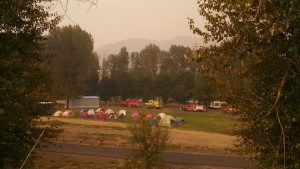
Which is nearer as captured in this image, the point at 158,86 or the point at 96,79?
the point at 158,86

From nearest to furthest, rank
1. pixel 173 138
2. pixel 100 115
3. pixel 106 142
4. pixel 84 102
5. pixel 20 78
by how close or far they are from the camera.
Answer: pixel 20 78, pixel 106 142, pixel 173 138, pixel 100 115, pixel 84 102

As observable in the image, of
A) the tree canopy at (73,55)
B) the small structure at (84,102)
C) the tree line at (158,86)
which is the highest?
the tree canopy at (73,55)

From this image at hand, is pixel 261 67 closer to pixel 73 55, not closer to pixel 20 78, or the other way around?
pixel 20 78

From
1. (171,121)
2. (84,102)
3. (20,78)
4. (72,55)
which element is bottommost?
(171,121)

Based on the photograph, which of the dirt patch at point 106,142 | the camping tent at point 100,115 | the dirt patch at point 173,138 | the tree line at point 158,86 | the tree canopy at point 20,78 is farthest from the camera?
the tree line at point 158,86

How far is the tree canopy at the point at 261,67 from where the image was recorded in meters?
8.60

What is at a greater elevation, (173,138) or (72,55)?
(72,55)

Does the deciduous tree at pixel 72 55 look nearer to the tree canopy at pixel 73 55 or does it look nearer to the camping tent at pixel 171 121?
the tree canopy at pixel 73 55

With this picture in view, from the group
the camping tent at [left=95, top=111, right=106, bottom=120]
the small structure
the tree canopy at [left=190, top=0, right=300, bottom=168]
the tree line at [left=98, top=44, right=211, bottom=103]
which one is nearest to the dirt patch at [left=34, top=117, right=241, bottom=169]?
the camping tent at [left=95, top=111, right=106, bottom=120]

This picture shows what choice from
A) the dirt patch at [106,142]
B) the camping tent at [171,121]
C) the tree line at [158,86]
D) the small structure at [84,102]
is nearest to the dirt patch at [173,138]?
the dirt patch at [106,142]

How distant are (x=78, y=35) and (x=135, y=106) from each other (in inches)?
904

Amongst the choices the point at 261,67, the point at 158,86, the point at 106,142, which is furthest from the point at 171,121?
the point at 261,67

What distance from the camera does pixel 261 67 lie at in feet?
34.0

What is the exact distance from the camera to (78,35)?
85.1 meters
